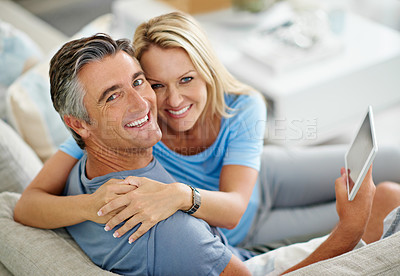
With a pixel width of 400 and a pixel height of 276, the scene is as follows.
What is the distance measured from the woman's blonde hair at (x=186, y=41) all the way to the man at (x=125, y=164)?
0.41 feet

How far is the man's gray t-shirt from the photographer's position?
3.73 feet

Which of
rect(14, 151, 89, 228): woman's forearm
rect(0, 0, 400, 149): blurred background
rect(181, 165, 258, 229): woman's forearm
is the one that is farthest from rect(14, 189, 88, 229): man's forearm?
rect(0, 0, 400, 149): blurred background

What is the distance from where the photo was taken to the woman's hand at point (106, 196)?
118 centimetres

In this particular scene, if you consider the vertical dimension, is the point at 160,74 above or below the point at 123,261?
above

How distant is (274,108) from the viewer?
2.39 meters

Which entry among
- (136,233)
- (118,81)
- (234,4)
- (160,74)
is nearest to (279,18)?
(234,4)

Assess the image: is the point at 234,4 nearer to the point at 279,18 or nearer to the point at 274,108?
the point at 279,18

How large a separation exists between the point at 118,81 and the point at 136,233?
1.23ft

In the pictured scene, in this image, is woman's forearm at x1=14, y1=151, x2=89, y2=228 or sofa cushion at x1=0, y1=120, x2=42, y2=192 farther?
sofa cushion at x1=0, y1=120, x2=42, y2=192

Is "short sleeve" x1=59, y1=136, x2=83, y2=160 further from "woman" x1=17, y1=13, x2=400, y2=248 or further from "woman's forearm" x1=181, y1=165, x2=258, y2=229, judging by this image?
"woman's forearm" x1=181, y1=165, x2=258, y2=229

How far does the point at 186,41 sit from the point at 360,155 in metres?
0.58

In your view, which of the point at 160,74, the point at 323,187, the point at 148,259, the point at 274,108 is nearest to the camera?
the point at 148,259

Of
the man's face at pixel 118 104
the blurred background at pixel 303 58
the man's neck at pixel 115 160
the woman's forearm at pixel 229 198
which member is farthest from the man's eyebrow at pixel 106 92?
the blurred background at pixel 303 58

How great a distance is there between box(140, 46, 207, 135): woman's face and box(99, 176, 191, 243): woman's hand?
1.14 feet
